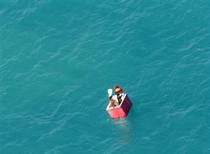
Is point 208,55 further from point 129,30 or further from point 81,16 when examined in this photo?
point 81,16

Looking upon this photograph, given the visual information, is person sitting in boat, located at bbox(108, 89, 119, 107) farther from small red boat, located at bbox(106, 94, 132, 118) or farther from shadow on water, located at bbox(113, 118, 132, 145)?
shadow on water, located at bbox(113, 118, 132, 145)

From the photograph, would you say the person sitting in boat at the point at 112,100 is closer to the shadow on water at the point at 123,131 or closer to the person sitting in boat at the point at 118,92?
the person sitting in boat at the point at 118,92

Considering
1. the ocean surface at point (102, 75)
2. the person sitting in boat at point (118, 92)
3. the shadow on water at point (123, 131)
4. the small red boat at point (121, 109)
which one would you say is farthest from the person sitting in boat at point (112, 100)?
the shadow on water at point (123, 131)

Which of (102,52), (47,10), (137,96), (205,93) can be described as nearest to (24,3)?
(47,10)

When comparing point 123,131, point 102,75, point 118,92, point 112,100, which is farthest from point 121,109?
point 102,75

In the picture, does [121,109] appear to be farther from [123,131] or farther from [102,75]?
[102,75]

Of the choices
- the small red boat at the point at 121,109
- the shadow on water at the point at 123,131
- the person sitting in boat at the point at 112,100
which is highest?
the person sitting in boat at the point at 112,100
